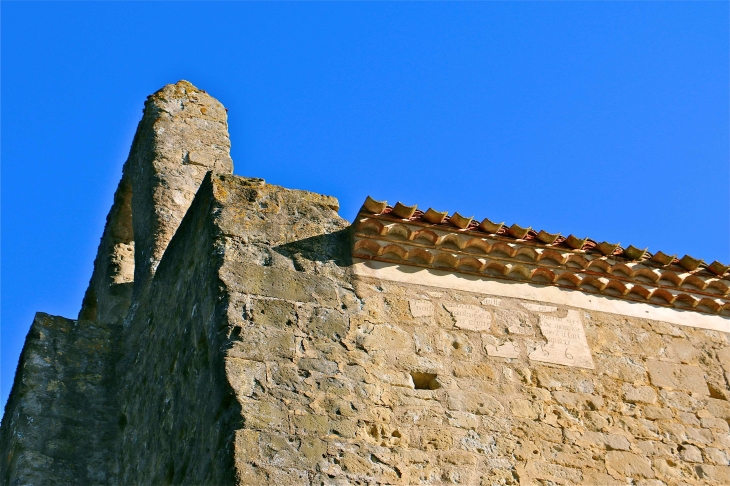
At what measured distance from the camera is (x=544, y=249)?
248 inches

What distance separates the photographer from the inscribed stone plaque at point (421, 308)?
5.80 m

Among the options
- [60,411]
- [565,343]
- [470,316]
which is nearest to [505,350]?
[470,316]

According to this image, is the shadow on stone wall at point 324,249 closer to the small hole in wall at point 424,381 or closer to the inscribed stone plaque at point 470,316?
the inscribed stone plaque at point 470,316

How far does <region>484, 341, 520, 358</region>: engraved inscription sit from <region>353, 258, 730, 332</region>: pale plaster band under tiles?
1.27 feet

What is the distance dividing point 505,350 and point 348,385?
3.41ft

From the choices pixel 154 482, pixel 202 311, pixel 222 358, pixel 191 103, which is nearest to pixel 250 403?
pixel 222 358

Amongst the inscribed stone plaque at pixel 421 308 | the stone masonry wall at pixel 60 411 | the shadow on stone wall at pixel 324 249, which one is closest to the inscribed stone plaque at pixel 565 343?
the inscribed stone plaque at pixel 421 308

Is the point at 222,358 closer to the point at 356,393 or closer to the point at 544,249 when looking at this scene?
the point at 356,393

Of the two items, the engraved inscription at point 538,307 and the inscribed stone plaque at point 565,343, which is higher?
the engraved inscription at point 538,307

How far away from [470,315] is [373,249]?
692 mm

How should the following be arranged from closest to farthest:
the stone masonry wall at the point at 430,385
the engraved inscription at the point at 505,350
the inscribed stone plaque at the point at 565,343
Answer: the stone masonry wall at the point at 430,385, the engraved inscription at the point at 505,350, the inscribed stone plaque at the point at 565,343

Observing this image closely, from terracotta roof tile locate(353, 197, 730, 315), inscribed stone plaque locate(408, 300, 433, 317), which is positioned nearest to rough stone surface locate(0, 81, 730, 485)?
inscribed stone plaque locate(408, 300, 433, 317)

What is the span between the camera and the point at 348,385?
5.30 m

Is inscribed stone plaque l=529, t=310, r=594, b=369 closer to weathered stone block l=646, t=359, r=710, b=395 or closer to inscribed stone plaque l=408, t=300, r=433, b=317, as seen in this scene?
weathered stone block l=646, t=359, r=710, b=395
